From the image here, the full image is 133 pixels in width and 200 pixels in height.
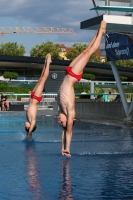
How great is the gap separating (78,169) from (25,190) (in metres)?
1.74

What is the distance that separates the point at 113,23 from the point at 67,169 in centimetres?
815

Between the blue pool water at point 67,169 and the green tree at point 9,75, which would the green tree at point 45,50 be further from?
the blue pool water at point 67,169

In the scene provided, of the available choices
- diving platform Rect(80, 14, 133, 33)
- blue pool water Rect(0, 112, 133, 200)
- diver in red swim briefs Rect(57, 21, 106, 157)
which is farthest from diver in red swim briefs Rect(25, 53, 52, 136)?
diving platform Rect(80, 14, 133, 33)

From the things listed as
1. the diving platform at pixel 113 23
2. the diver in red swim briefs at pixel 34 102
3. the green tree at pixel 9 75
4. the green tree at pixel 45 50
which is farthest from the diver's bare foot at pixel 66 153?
the green tree at pixel 45 50

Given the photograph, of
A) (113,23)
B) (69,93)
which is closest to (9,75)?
(113,23)

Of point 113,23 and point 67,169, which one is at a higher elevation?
point 113,23

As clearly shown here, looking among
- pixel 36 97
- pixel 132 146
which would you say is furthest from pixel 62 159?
pixel 36 97

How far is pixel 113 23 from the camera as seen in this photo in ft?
51.0

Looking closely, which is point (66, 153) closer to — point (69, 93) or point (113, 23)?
point (69, 93)

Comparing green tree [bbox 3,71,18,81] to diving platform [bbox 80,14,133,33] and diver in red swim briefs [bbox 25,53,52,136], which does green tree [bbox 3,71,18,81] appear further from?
diver in red swim briefs [bbox 25,53,52,136]

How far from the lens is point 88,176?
7.48 meters

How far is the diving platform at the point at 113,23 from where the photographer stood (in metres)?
15.5

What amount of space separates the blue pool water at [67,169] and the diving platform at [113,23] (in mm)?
3965

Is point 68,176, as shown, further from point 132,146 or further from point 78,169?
point 132,146
